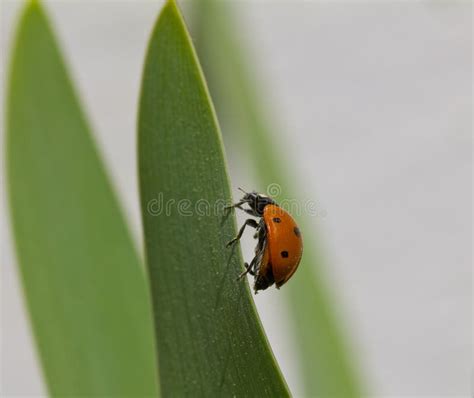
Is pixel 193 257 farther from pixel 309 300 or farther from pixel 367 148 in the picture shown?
pixel 367 148

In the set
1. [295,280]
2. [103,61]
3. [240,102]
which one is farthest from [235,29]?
[103,61]

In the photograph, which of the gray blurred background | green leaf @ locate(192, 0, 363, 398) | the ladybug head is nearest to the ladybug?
the ladybug head

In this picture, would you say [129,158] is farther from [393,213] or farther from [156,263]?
[156,263]

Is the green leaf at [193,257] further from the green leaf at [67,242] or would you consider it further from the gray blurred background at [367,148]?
the gray blurred background at [367,148]

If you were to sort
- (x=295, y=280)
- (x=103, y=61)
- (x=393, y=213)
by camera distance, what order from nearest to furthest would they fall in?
(x=295, y=280), (x=393, y=213), (x=103, y=61)

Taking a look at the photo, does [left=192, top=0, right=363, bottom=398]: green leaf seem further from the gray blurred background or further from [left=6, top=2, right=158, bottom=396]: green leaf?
the gray blurred background

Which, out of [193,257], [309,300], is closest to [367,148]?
[309,300]
